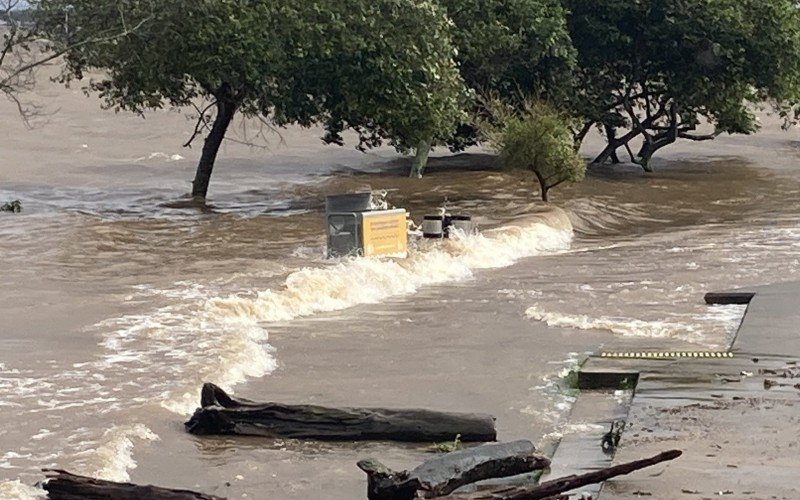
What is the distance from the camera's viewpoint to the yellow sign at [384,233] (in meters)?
18.2

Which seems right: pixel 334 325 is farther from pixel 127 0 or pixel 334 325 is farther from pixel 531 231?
pixel 127 0

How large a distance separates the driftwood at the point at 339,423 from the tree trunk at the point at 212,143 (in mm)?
16848

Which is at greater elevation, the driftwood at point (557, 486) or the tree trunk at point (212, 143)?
the tree trunk at point (212, 143)

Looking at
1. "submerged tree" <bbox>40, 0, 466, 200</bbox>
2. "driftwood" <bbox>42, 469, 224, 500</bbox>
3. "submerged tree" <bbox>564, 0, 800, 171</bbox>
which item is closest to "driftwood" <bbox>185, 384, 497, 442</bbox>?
"driftwood" <bbox>42, 469, 224, 500</bbox>

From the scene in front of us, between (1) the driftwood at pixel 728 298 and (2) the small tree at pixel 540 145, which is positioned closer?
(1) the driftwood at pixel 728 298

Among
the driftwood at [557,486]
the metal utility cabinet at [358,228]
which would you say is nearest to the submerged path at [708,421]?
the driftwood at [557,486]

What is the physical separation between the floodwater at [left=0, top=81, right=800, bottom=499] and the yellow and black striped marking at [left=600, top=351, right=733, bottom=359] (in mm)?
537

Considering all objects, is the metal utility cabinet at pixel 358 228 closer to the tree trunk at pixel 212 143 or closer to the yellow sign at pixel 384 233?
the yellow sign at pixel 384 233

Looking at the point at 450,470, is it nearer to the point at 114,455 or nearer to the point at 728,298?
the point at 114,455

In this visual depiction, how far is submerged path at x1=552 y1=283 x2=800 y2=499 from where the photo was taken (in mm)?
7273

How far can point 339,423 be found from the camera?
9.03 m

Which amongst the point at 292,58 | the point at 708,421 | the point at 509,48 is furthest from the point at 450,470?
the point at 509,48

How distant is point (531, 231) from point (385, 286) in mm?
6236

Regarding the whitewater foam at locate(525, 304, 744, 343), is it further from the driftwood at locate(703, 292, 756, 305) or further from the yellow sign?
the yellow sign
